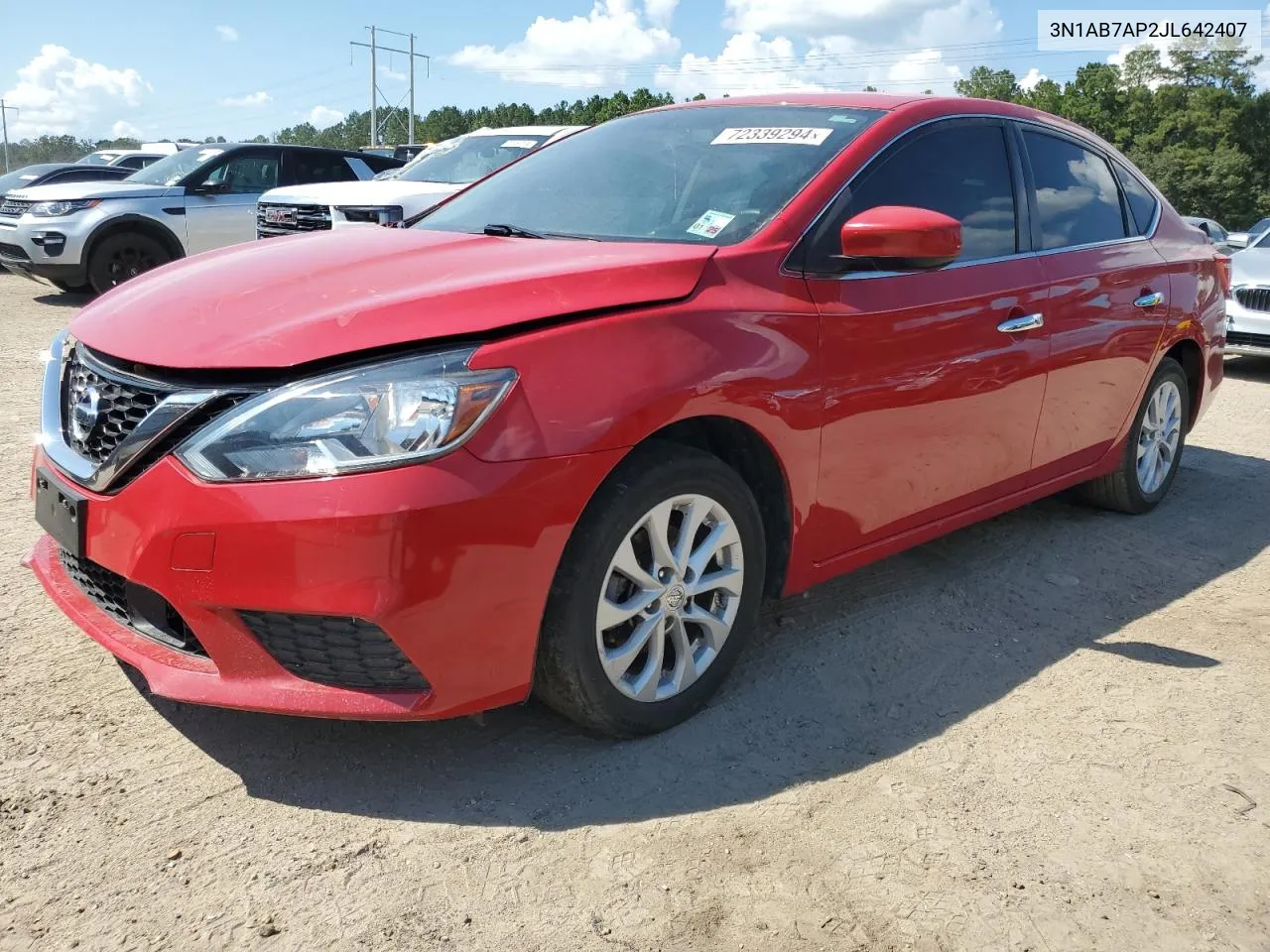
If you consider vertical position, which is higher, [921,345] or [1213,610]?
[921,345]

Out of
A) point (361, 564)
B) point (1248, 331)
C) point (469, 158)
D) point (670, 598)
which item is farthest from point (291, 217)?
point (1248, 331)

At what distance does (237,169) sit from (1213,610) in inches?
425

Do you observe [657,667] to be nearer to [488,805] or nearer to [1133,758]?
[488,805]

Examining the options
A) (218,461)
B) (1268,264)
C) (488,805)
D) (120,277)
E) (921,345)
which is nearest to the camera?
(218,461)

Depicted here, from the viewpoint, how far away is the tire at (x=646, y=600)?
8.50 ft

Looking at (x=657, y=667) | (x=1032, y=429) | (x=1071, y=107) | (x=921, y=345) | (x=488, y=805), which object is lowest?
(x=488, y=805)

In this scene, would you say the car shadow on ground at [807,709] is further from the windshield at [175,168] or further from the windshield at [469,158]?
the windshield at [175,168]

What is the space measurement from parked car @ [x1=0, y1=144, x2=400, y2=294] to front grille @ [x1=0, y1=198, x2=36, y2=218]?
10 mm

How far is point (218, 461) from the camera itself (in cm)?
234

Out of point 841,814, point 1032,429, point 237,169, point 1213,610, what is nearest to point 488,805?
point 841,814

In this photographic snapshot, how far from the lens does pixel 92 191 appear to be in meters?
11.1

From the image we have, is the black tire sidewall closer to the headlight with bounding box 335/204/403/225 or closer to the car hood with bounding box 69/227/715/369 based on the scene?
the car hood with bounding box 69/227/715/369

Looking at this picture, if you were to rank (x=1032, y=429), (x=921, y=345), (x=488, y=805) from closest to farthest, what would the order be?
1. (x=488, y=805)
2. (x=921, y=345)
3. (x=1032, y=429)

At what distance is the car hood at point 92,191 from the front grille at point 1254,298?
33.4 feet
